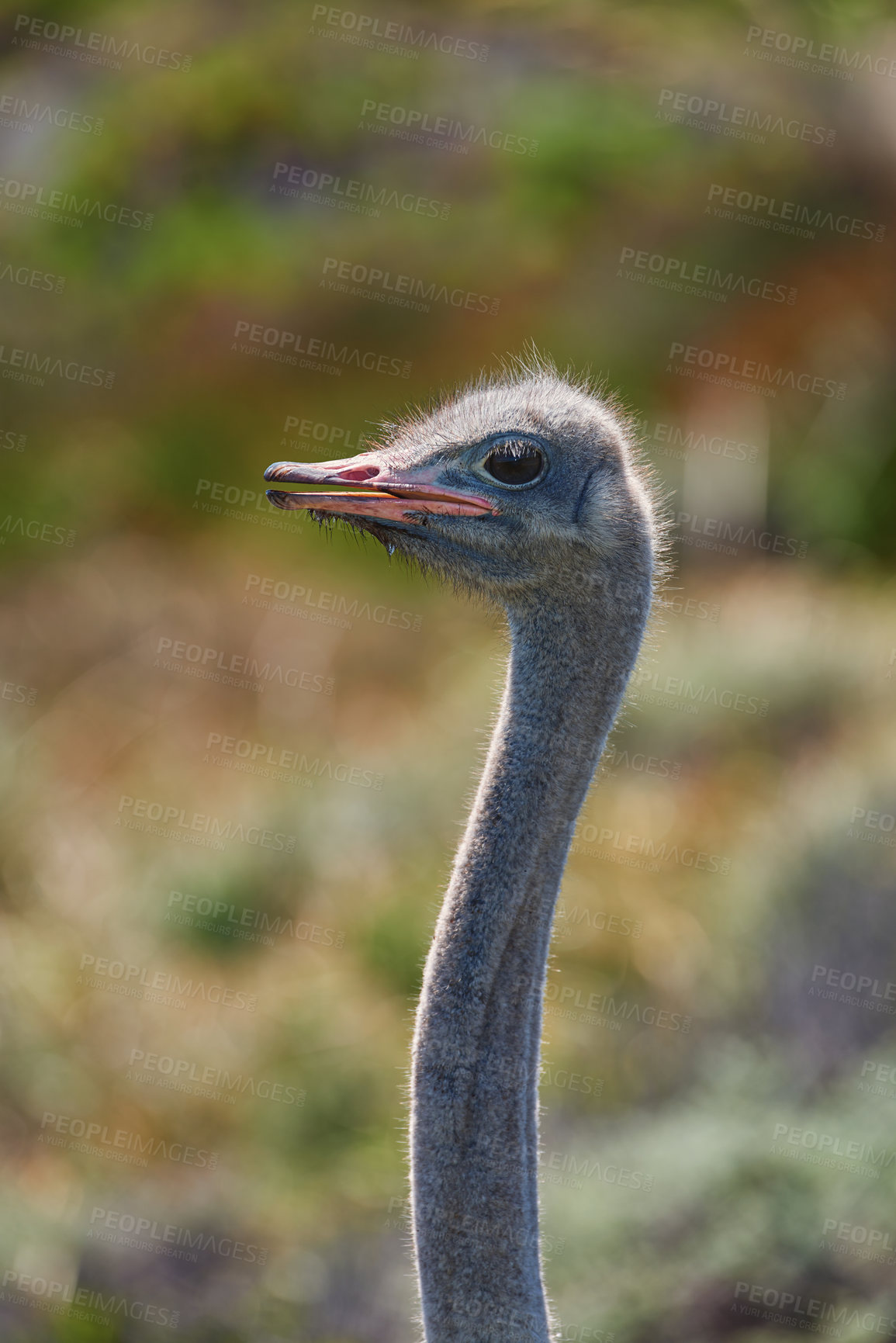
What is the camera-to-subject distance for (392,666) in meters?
10.0

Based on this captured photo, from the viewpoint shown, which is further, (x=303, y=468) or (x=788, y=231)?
(x=788, y=231)

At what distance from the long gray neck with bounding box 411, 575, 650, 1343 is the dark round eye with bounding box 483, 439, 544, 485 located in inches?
15.4

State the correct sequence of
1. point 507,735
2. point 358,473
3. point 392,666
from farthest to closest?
point 392,666
point 358,473
point 507,735

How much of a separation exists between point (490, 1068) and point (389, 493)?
0.77 meters

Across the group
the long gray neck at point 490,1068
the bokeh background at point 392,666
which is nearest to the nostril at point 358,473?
the long gray neck at point 490,1068

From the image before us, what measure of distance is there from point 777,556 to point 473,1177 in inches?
330

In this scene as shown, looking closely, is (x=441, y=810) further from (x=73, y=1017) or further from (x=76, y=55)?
(x=76, y=55)

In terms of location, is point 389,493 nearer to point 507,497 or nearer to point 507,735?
point 507,497

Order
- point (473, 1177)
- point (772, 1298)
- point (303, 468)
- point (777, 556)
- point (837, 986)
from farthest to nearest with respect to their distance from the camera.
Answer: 1. point (777, 556)
2. point (837, 986)
3. point (772, 1298)
4. point (303, 468)
5. point (473, 1177)

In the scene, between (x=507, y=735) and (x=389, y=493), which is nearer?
(x=507, y=735)

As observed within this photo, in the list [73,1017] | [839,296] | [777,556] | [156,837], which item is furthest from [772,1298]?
[839,296]

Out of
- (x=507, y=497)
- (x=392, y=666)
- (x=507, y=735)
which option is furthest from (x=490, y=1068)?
(x=392, y=666)

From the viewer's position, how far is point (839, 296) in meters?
11.2

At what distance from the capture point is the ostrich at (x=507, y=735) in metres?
1.95
